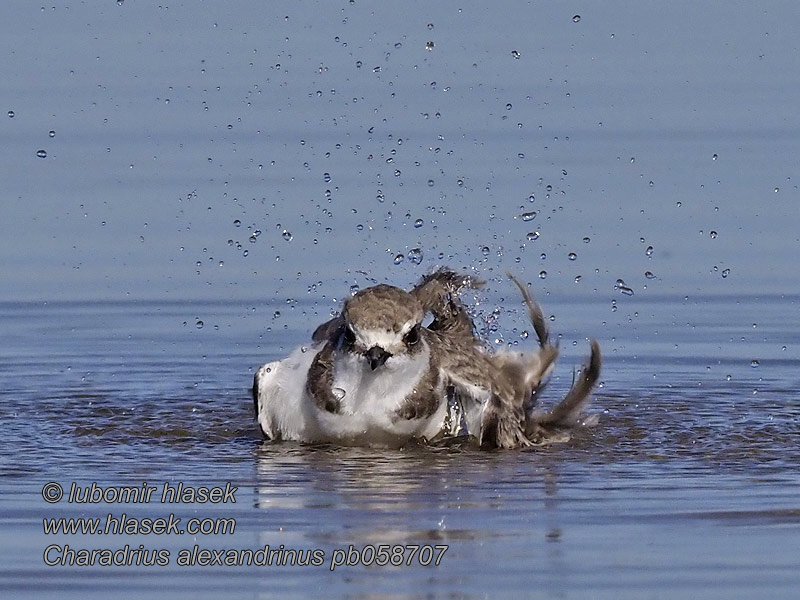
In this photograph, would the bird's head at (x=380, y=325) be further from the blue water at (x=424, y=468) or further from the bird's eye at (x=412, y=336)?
the blue water at (x=424, y=468)

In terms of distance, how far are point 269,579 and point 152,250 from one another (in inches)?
355

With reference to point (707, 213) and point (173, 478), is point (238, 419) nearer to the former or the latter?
point (173, 478)

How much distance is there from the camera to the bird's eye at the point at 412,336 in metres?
11.8

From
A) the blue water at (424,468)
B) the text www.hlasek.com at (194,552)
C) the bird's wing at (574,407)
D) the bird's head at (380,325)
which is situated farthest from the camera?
the bird's wing at (574,407)

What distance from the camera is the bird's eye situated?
38.8 ft

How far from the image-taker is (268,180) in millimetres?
19312

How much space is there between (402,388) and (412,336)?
0.32 metres

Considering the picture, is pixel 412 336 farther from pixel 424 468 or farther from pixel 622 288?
→ pixel 622 288

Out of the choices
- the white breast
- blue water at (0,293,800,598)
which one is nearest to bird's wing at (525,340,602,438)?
blue water at (0,293,800,598)

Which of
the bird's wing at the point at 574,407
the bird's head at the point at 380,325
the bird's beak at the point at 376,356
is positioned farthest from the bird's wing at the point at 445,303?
the bird's beak at the point at 376,356

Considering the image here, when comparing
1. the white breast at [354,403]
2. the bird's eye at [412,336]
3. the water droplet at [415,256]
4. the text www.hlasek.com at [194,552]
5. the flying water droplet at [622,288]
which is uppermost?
the water droplet at [415,256]

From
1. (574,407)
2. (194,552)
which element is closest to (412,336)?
(574,407)

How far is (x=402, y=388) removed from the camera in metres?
11.9

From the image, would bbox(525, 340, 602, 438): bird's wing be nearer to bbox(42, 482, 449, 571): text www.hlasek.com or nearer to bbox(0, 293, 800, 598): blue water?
bbox(0, 293, 800, 598): blue water
